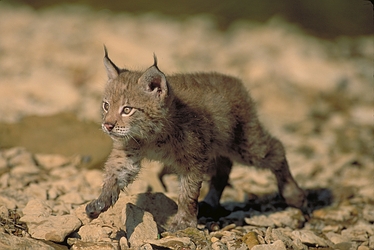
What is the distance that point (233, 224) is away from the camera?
7391mm

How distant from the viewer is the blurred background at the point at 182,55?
1156cm

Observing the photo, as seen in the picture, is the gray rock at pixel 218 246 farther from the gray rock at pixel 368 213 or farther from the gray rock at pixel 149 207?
the gray rock at pixel 368 213

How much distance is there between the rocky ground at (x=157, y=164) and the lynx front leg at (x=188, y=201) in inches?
8.3

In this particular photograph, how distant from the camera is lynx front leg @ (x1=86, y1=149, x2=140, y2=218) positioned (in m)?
6.45

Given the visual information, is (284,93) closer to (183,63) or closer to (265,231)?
(183,63)

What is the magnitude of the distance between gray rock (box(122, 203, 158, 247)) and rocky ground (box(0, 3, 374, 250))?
0.5 inches

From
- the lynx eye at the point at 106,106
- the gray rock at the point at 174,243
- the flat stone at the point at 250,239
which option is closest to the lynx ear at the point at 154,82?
the lynx eye at the point at 106,106

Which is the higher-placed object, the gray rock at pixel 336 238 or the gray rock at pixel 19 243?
the gray rock at pixel 336 238

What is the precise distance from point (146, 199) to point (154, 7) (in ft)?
53.4

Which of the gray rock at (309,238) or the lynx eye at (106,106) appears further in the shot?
the gray rock at (309,238)

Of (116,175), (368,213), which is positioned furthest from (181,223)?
(368,213)

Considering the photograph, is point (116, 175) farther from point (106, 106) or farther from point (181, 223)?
point (181, 223)

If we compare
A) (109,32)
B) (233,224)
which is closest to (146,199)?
(233,224)

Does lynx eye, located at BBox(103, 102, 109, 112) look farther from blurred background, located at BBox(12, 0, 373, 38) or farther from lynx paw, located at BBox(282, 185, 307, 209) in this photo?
blurred background, located at BBox(12, 0, 373, 38)
